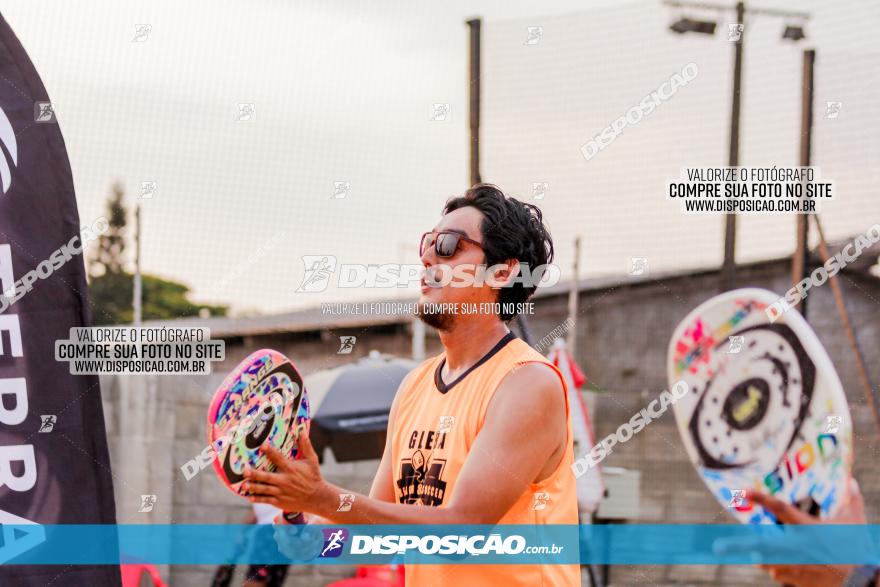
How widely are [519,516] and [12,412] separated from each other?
6.12 ft

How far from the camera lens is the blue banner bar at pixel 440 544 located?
2.44 m

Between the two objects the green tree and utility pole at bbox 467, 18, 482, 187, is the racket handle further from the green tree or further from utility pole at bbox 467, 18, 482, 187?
utility pole at bbox 467, 18, 482, 187

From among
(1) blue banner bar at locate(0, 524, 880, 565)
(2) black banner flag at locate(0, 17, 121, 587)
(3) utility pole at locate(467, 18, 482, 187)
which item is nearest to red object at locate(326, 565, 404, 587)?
(1) blue banner bar at locate(0, 524, 880, 565)

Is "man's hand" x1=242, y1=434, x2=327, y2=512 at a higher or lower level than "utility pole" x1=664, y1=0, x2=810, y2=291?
lower

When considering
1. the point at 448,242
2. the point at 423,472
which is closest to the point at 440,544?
the point at 423,472

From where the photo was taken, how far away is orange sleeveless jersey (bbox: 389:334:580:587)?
96.9 inches

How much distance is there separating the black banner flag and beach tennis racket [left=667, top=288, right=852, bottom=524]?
2621 mm

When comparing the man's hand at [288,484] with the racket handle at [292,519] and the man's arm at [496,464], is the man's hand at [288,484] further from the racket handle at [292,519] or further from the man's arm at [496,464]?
the racket handle at [292,519]

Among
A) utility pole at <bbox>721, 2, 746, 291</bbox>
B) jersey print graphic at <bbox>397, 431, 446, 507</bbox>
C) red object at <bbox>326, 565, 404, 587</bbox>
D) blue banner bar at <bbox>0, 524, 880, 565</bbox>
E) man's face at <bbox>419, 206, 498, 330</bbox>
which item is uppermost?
utility pole at <bbox>721, 2, 746, 291</bbox>

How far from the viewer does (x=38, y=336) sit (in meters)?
3.54

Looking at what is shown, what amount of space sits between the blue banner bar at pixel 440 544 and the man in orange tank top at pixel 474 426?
0.15 ft

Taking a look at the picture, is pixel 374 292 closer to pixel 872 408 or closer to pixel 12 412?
pixel 12 412

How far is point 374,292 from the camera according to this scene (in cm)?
465

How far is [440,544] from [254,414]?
63 cm
